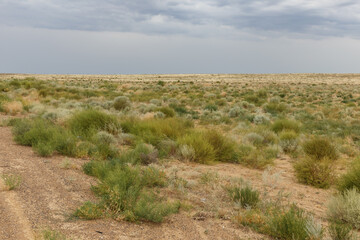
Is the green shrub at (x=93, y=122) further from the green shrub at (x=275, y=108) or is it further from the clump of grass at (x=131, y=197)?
the green shrub at (x=275, y=108)

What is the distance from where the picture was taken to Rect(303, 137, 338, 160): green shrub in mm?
9672

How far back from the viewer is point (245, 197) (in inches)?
228

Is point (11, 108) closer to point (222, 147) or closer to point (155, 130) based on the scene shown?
point (155, 130)

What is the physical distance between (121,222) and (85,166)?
8.67 ft

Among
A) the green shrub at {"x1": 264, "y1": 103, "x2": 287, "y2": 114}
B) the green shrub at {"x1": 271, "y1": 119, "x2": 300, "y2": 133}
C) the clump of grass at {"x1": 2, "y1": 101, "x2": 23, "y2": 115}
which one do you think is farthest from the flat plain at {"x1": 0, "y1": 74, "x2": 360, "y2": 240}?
the green shrub at {"x1": 264, "y1": 103, "x2": 287, "y2": 114}

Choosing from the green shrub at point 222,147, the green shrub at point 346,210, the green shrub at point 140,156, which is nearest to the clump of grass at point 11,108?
the green shrub at point 140,156

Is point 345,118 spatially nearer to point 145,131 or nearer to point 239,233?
point 145,131

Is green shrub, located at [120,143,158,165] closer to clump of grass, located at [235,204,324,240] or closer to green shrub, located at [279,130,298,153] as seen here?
clump of grass, located at [235,204,324,240]

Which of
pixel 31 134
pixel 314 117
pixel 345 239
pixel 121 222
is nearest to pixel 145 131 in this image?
pixel 31 134

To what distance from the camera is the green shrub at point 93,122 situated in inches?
442

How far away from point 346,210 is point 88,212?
13.8 ft

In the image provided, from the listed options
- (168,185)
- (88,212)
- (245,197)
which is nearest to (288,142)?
(245,197)

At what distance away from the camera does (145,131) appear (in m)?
11.0

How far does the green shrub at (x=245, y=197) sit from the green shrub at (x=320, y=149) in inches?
177
